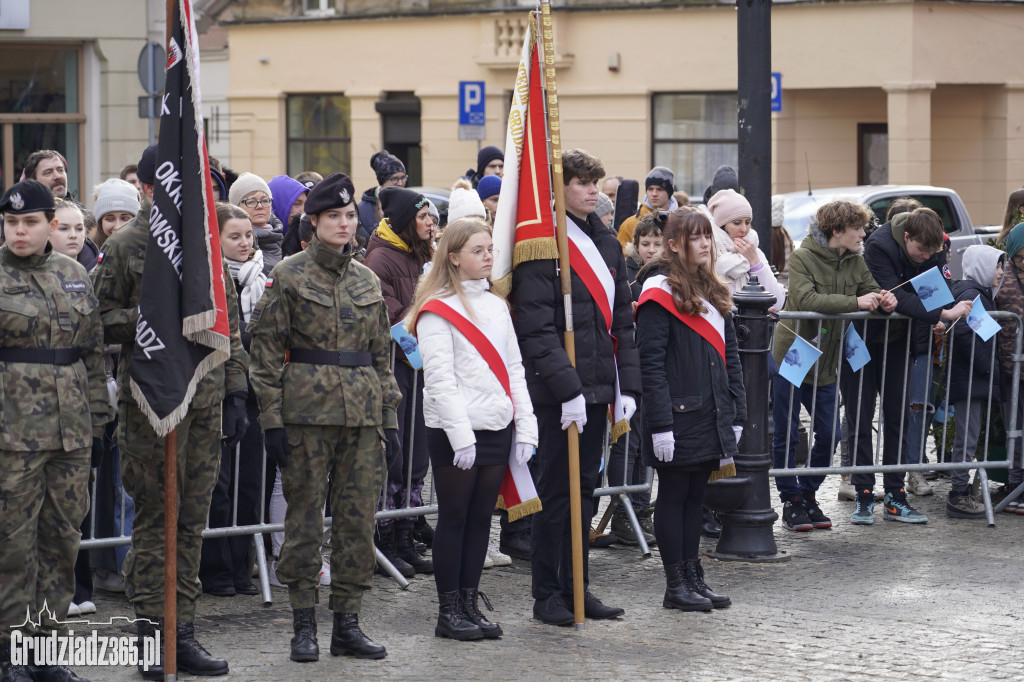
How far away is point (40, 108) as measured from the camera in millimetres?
18141

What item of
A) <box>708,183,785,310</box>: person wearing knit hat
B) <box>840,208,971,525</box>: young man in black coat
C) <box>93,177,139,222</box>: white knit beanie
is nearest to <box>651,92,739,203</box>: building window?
<box>840,208,971,525</box>: young man in black coat

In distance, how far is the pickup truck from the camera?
16625 millimetres

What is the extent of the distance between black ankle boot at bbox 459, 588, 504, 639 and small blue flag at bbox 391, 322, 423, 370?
146 cm

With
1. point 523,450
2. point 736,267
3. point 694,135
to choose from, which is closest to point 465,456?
point 523,450

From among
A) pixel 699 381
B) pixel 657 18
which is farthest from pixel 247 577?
pixel 657 18

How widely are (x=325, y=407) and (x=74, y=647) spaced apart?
146cm

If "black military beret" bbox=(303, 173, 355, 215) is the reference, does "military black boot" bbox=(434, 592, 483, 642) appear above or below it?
below

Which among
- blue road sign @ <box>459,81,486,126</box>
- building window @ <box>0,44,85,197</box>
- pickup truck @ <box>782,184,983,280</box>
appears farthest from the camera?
blue road sign @ <box>459,81,486,126</box>

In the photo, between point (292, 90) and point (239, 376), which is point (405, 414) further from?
point (292, 90)

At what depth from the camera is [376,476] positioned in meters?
6.38

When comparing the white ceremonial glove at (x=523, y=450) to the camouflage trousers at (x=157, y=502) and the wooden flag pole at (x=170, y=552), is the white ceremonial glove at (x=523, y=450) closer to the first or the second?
the camouflage trousers at (x=157, y=502)

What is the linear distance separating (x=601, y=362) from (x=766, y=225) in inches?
82.4

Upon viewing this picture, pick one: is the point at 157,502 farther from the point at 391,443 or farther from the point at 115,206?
the point at 115,206

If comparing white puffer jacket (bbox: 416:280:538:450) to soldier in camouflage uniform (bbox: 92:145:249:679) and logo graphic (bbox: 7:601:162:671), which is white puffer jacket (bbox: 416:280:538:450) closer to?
soldier in camouflage uniform (bbox: 92:145:249:679)
